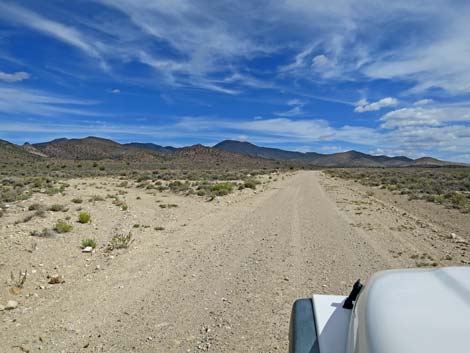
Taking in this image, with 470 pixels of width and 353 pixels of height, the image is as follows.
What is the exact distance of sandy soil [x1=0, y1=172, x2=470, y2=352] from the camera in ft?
13.9

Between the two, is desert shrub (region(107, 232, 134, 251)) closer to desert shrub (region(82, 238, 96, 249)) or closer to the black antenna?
desert shrub (region(82, 238, 96, 249))

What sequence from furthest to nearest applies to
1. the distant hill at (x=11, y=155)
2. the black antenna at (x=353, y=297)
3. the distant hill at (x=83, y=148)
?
the distant hill at (x=83, y=148) < the distant hill at (x=11, y=155) < the black antenna at (x=353, y=297)

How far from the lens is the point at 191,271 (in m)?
6.49

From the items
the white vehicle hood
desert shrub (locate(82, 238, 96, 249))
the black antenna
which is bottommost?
desert shrub (locate(82, 238, 96, 249))

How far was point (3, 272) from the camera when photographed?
6168mm

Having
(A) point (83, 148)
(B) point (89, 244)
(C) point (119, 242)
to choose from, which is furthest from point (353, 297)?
(A) point (83, 148)

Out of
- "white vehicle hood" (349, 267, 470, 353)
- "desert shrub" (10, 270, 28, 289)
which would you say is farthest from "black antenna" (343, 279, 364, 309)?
"desert shrub" (10, 270, 28, 289)

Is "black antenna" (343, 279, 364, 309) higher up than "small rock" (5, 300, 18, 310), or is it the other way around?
"black antenna" (343, 279, 364, 309)

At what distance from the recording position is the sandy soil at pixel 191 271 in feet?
13.9

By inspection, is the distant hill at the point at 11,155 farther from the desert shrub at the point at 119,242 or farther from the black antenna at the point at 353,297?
the black antenna at the point at 353,297

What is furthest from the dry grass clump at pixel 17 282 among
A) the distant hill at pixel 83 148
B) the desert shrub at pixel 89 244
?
the distant hill at pixel 83 148

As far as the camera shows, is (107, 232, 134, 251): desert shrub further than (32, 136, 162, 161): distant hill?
No

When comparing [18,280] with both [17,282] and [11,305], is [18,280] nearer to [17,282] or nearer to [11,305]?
[17,282]

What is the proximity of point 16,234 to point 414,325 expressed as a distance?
29.8ft
